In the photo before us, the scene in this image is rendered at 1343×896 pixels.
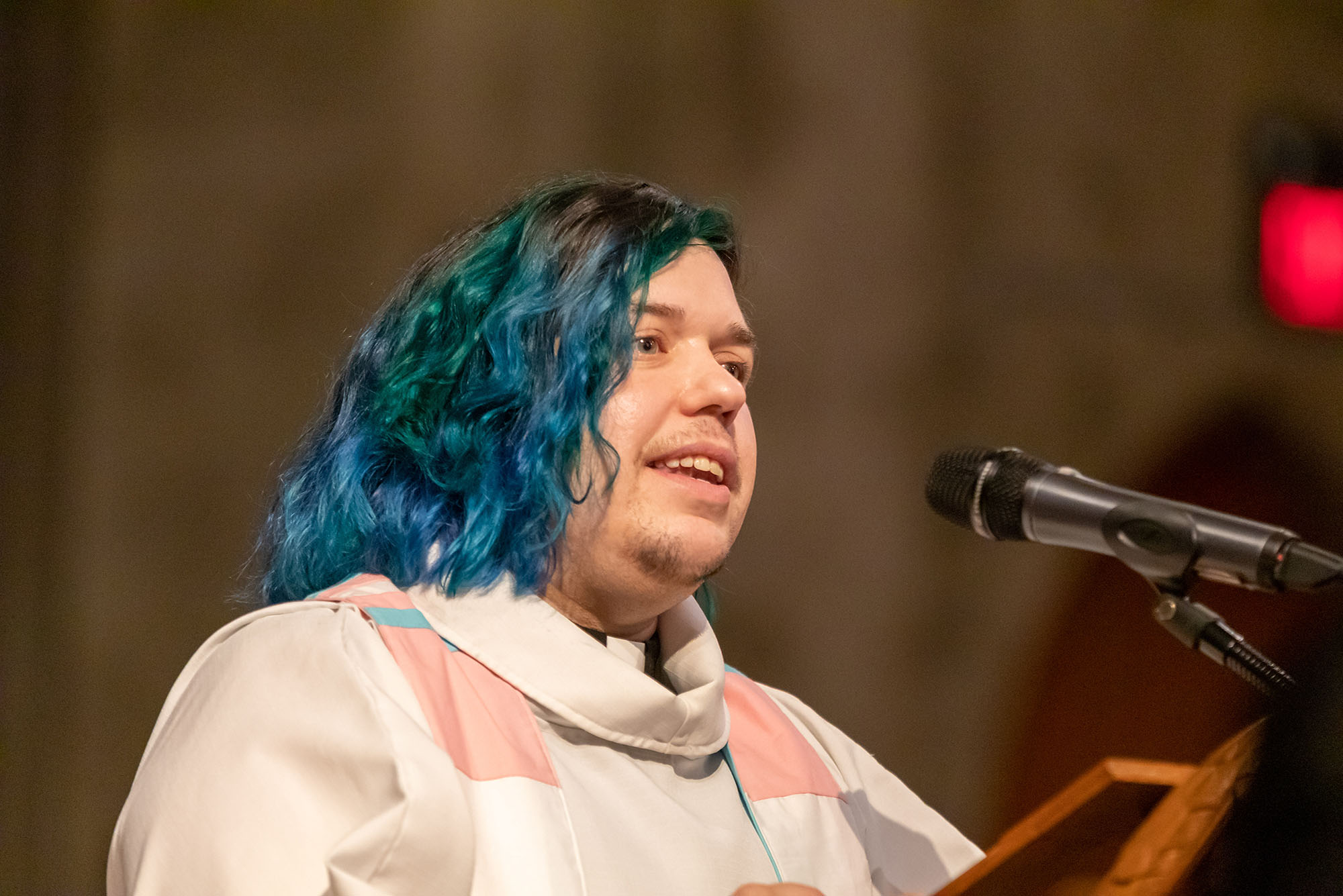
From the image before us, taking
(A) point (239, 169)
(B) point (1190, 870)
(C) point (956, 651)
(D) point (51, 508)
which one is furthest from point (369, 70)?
(B) point (1190, 870)

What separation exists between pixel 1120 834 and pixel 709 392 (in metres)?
0.83

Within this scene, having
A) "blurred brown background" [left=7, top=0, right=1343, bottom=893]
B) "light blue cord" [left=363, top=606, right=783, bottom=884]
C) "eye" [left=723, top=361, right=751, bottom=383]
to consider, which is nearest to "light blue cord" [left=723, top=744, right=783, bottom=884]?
"light blue cord" [left=363, top=606, right=783, bottom=884]

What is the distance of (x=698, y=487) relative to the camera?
1.69 metres

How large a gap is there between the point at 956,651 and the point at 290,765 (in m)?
2.80

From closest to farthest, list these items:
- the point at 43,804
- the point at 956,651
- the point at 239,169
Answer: the point at 43,804
the point at 239,169
the point at 956,651

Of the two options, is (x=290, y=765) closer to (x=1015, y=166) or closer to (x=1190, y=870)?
(x=1190, y=870)

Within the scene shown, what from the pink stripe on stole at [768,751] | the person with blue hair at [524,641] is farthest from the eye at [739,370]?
the pink stripe on stole at [768,751]

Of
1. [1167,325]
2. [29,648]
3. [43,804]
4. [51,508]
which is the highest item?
Answer: [1167,325]

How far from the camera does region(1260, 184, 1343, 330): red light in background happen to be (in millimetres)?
3729

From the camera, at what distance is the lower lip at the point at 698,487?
5.52ft

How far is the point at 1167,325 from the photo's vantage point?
12.6ft

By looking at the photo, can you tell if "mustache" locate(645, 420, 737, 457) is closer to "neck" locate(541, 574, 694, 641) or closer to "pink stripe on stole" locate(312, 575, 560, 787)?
"neck" locate(541, 574, 694, 641)

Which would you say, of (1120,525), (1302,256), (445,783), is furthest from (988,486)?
(1302,256)

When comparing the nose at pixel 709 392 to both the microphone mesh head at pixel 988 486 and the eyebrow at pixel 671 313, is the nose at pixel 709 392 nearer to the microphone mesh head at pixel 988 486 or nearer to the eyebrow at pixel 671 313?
the eyebrow at pixel 671 313
